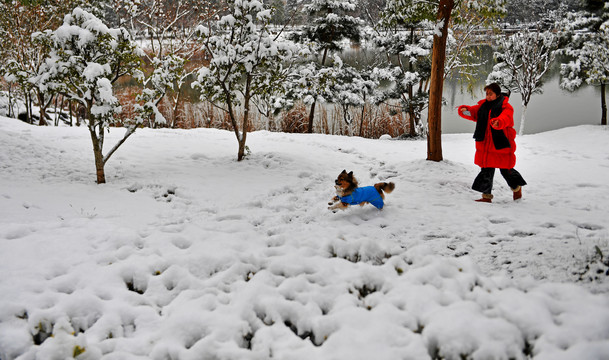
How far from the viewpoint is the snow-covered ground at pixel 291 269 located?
7.59 feet

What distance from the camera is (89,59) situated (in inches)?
212

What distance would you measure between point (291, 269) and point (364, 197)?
5.38ft

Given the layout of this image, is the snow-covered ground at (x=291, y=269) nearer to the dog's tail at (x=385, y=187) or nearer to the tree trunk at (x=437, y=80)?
the dog's tail at (x=385, y=187)

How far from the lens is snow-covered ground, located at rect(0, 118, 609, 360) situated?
2.31 meters

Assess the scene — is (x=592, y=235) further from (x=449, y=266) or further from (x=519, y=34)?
(x=519, y=34)

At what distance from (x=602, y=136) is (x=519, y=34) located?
597 cm


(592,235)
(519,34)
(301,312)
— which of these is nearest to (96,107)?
(301,312)

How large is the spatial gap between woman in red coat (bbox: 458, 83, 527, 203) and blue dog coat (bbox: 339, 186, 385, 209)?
1.79m

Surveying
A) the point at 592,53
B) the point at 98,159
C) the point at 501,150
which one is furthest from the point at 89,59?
the point at 592,53

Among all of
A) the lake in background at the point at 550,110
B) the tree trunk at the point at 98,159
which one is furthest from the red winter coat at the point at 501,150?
the lake in background at the point at 550,110

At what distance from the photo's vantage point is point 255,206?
5.17 m

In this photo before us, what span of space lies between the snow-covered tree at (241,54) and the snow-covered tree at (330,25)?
16.2 ft

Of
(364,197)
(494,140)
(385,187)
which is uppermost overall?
(494,140)

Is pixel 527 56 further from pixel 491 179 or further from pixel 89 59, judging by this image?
pixel 89 59
